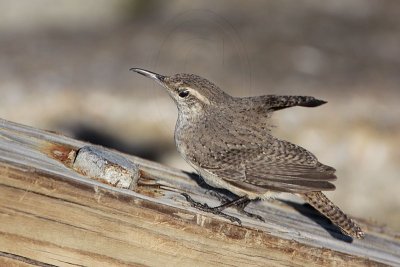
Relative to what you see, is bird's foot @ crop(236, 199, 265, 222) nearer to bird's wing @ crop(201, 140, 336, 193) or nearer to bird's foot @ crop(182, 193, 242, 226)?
bird's wing @ crop(201, 140, 336, 193)

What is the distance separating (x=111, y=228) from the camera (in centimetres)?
443

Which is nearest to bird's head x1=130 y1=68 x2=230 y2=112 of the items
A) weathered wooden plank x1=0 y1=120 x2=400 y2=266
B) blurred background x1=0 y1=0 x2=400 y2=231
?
weathered wooden plank x1=0 y1=120 x2=400 y2=266

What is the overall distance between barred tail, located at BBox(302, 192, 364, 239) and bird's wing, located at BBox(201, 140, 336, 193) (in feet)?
0.74

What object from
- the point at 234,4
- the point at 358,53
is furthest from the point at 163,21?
the point at 358,53

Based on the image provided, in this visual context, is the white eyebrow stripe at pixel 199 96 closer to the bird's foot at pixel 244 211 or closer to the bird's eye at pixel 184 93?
the bird's eye at pixel 184 93

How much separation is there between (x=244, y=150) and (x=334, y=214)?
837mm

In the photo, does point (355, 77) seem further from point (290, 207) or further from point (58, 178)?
point (58, 178)

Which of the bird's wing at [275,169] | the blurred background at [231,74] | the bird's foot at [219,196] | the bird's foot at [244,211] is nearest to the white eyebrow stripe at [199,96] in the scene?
the bird's wing at [275,169]

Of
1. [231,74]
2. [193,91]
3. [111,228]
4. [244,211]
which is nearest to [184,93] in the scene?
[193,91]

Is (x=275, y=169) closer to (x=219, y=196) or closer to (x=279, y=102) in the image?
(x=219, y=196)

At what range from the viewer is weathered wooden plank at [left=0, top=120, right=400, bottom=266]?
4320 mm

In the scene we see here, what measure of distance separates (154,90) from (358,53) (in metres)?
3.21

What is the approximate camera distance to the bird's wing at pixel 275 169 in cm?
573

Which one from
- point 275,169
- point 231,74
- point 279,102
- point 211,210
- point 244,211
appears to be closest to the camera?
point 211,210
